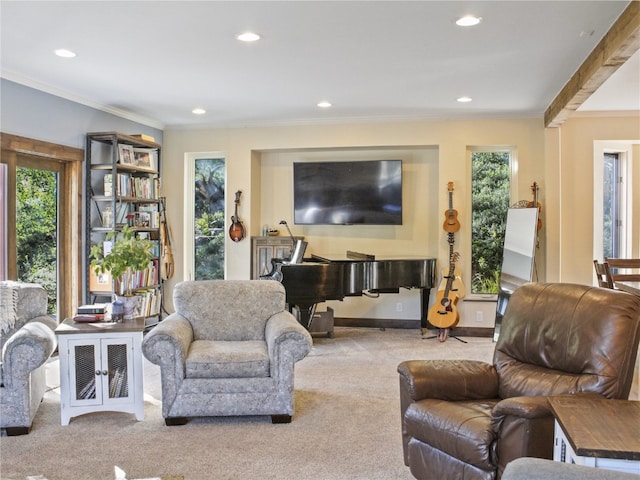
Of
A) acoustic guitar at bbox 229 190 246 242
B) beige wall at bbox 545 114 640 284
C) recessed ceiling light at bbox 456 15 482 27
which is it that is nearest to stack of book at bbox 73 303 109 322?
recessed ceiling light at bbox 456 15 482 27

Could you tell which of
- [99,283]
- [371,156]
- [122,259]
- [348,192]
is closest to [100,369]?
[122,259]

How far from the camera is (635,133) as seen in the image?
256 inches

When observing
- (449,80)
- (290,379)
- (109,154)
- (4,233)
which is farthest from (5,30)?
(449,80)

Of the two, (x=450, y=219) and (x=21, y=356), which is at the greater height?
(x=450, y=219)

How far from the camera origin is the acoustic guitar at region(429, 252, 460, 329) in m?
6.39

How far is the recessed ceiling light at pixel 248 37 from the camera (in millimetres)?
3887

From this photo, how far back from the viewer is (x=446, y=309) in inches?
253

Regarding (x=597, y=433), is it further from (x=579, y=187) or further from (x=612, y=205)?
(x=612, y=205)

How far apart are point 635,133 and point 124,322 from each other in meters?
5.81

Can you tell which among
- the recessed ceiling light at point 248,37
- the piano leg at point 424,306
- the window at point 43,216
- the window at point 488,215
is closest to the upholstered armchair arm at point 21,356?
the window at point 43,216

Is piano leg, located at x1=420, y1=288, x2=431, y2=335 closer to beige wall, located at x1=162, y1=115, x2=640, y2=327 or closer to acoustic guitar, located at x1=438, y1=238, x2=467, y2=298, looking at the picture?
acoustic guitar, located at x1=438, y1=238, x2=467, y2=298

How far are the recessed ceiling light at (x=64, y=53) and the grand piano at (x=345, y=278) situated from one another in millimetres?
2517

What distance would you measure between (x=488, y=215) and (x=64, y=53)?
16.0 feet

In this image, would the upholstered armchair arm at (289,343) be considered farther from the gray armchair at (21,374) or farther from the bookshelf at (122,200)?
the bookshelf at (122,200)
